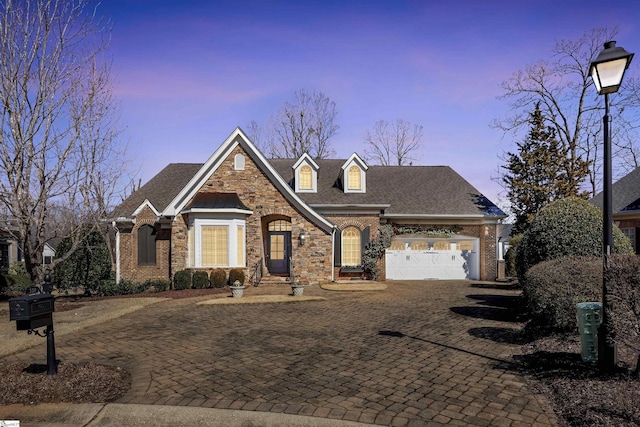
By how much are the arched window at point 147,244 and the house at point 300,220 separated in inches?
1.9

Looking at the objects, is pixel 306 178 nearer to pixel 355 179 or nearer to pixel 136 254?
pixel 355 179

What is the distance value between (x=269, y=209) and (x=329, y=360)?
12.1m

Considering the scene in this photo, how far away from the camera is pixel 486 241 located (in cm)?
2162

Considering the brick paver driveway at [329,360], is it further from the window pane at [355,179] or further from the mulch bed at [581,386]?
the window pane at [355,179]

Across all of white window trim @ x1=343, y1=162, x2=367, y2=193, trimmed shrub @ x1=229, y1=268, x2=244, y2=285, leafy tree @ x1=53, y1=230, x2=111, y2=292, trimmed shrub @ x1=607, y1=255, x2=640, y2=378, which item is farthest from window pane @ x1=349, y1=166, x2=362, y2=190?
trimmed shrub @ x1=607, y1=255, x2=640, y2=378

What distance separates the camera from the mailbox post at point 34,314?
5.52m

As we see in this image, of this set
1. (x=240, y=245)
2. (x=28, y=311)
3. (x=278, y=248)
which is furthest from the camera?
(x=278, y=248)

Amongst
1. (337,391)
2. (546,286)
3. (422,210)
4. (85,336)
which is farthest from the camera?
(422,210)

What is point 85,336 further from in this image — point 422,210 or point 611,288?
point 422,210

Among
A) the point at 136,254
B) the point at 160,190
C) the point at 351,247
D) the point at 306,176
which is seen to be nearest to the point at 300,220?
the point at 351,247

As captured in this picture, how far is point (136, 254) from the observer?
Result: 1986 centimetres

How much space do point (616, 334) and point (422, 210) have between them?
1628cm

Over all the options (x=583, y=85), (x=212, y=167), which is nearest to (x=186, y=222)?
(x=212, y=167)

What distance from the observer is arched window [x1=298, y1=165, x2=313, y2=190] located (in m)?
21.8
